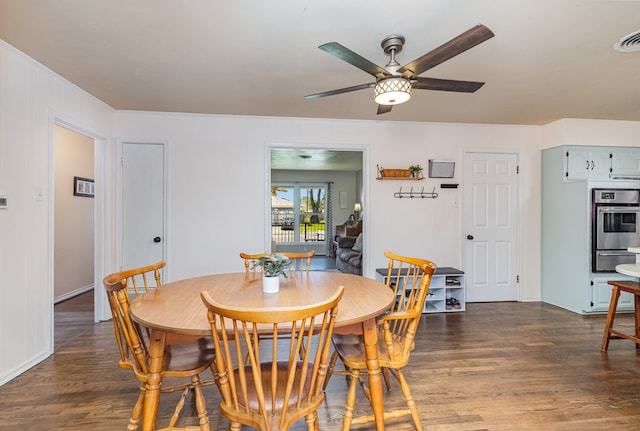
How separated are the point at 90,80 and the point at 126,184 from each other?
4.05ft

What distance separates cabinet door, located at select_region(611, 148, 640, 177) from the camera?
4184 millimetres

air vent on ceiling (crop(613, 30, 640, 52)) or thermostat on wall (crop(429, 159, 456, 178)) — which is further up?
air vent on ceiling (crop(613, 30, 640, 52))

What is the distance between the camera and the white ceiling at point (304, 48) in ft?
6.32

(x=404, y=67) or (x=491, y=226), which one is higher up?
(x=404, y=67)

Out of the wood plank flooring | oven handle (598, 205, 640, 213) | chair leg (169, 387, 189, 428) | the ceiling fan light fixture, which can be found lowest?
the wood plank flooring

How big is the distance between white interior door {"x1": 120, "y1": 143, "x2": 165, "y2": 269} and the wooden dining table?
1.95m

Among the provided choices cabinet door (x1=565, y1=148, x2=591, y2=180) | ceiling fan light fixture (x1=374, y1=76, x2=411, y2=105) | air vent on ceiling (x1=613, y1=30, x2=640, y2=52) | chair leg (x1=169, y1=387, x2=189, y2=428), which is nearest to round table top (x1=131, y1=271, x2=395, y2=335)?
chair leg (x1=169, y1=387, x2=189, y2=428)

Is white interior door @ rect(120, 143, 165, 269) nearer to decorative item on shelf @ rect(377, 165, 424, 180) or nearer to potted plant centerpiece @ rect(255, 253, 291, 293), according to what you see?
potted plant centerpiece @ rect(255, 253, 291, 293)

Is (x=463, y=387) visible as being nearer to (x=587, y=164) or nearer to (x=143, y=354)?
(x=143, y=354)

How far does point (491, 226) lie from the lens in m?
4.41

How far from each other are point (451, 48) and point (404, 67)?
0.30 m

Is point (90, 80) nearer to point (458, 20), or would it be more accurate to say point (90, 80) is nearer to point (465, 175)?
point (458, 20)

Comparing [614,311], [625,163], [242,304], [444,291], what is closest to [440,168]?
[444,291]

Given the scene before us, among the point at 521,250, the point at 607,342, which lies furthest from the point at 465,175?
the point at 607,342
